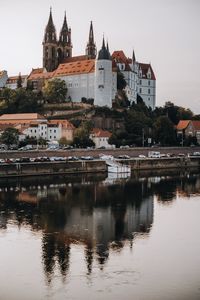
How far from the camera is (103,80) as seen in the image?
4419cm

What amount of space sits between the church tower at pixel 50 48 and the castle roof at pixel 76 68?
3.44 metres

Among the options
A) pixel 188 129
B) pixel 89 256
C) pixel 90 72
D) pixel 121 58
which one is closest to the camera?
pixel 89 256

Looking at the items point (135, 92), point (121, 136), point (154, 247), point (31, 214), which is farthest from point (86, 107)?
point (154, 247)

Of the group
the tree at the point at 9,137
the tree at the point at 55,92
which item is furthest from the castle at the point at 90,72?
the tree at the point at 9,137

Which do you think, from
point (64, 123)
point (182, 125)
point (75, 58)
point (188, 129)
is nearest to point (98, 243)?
point (64, 123)

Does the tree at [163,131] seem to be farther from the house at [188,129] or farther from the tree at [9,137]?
the tree at [9,137]

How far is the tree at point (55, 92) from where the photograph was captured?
45688 millimetres

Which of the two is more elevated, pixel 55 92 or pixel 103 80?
pixel 103 80

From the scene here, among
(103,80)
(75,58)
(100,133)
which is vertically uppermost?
(75,58)

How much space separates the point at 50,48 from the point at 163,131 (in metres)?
17.6

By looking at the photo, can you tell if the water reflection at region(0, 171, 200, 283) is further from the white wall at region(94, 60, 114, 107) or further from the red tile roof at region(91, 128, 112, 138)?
the white wall at region(94, 60, 114, 107)

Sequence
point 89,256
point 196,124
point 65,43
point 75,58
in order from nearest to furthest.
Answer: point 89,256 < point 196,124 < point 75,58 < point 65,43

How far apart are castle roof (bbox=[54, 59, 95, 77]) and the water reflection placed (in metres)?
18.2

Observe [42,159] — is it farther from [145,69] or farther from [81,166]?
[145,69]
